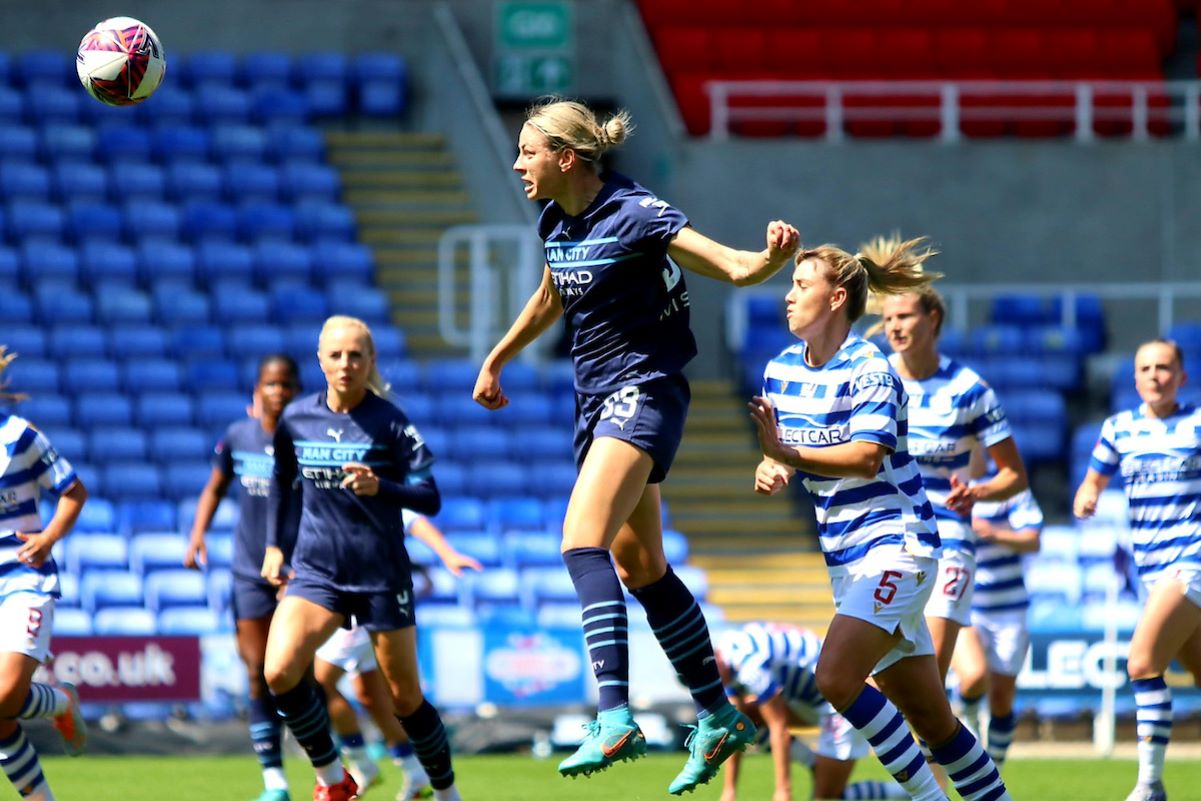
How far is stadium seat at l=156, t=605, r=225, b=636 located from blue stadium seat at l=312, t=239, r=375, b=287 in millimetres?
4707

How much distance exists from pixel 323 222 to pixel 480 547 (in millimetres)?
5220

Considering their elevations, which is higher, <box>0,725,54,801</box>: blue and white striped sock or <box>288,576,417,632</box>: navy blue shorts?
<box>288,576,417,632</box>: navy blue shorts

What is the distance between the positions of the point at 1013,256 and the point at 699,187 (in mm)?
3421

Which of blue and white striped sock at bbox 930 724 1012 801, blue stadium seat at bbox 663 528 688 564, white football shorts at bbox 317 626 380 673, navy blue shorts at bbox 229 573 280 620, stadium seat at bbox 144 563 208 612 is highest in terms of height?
navy blue shorts at bbox 229 573 280 620

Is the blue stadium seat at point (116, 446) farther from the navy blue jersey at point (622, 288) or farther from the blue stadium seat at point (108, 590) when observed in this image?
the navy blue jersey at point (622, 288)

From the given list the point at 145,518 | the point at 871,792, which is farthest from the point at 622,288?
the point at 145,518

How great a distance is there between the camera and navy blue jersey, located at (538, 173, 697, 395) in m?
6.39

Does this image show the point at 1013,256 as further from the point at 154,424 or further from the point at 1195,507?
the point at 1195,507

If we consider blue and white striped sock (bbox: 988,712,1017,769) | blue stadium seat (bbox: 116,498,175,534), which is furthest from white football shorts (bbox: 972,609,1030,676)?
blue stadium seat (bbox: 116,498,175,534)

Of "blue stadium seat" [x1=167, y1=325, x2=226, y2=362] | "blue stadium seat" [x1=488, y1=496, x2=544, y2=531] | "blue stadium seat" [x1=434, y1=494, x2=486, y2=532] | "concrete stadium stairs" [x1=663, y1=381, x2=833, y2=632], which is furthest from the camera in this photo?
"blue stadium seat" [x1=167, y1=325, x2=226, y2=362]

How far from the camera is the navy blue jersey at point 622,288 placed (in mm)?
6387

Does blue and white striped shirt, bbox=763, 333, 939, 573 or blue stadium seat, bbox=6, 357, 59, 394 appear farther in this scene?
blue stadium seat, bbox=6, 357, 59, 394

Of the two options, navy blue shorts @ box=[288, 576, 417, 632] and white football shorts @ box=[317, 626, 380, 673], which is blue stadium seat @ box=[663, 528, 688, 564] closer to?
white football shorts @ box=[317, 626, 380, 673]

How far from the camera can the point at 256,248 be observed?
18297 mm
